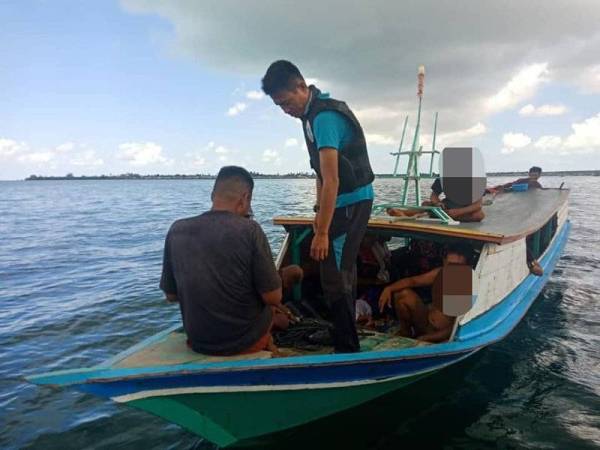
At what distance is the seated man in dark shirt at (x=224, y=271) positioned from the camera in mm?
3062

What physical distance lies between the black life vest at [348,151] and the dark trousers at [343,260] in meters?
0.20

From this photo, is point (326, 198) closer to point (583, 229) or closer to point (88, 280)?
point (88, 280)

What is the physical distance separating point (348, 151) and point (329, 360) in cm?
175

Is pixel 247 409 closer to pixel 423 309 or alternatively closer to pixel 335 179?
pixel 335 179

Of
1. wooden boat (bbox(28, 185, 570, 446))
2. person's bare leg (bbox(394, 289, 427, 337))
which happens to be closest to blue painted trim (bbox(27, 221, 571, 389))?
wooden boat (bbox(28, 185, 570, 446))

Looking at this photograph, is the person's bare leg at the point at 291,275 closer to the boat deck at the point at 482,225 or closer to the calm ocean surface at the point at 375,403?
the boat deck at the point at 482,225

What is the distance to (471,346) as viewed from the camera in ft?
15.2

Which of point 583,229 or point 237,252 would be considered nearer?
point 237,252

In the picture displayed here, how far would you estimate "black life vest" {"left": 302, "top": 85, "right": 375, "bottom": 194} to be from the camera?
3701mm

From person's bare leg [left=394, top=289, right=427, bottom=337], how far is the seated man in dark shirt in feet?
7.80

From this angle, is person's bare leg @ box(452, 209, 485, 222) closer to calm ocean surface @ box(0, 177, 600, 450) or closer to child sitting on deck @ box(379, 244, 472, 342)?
child sitting on deck @ box(379, 244, 472, 342)

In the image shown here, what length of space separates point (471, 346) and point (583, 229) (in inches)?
729

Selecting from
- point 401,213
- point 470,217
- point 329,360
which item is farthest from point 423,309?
point 329,360

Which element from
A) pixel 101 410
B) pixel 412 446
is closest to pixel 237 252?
pixel 412 446
